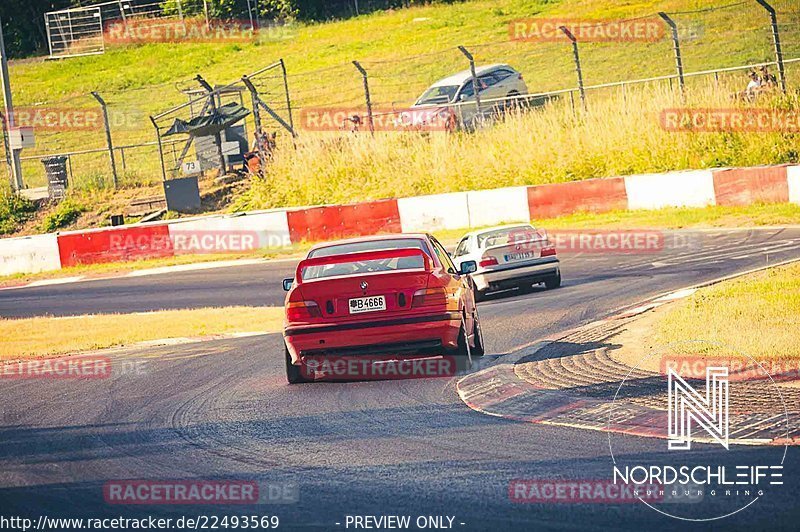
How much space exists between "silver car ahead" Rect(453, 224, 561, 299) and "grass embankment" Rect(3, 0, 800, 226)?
9.35m

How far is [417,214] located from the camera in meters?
26.3

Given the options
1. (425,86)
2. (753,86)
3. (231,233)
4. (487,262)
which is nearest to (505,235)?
(487,262)

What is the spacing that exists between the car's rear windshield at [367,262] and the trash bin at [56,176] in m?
24.7

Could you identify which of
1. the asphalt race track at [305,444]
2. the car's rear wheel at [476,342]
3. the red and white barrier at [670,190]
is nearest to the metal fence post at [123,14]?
the red and white barrier at [670,190]

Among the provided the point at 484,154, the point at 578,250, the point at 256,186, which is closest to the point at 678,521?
the point at 578,250

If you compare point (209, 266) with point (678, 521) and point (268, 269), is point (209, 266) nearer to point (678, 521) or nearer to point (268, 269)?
point (268, 269)

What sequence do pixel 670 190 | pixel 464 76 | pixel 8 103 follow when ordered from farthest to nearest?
pixel 8 103 → pixel 464 76 → pixel 670 190

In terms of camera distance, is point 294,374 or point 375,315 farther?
point 294,374

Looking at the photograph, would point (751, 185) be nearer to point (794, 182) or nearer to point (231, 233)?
point (794, 182)

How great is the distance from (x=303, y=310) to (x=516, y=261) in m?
7.31

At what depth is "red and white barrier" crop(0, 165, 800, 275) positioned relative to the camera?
23031 mm

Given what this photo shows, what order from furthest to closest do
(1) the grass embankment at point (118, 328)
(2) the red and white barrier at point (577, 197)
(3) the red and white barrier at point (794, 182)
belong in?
(2) the red and white barrier at point (577, 197) → (3) the red and white barrier at point (794, 182) → (1) the grass embankment at point (118, 328)

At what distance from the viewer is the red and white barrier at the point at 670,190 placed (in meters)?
23.4

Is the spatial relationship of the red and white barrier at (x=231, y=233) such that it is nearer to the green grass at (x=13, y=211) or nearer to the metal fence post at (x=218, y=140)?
the metal fence post at (x=218, y=140)
